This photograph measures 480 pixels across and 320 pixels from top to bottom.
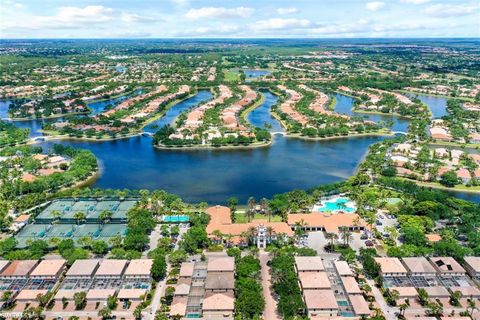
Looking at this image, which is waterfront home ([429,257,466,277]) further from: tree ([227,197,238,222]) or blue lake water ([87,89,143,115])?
blue lake water ([87,89,143,115])

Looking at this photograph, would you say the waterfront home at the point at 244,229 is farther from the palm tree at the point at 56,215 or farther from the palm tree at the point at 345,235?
the palm tree at the point at 56,215

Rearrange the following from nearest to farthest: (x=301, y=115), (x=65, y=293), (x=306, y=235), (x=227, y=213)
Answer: (x=65, y=293) → (x=306, y=235) → (x=227, y=213) → (x=301, y=115)

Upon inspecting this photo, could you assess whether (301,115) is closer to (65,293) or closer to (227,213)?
(227,213)

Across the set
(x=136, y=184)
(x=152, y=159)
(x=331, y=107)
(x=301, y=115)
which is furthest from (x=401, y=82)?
(x=136, y=184)

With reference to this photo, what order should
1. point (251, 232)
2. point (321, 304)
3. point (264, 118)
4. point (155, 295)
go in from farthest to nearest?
point (264, 118) → point (251, 232) → point (155, 295) → point (321, 304)

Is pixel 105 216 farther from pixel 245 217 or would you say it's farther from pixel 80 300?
pixel 245 217

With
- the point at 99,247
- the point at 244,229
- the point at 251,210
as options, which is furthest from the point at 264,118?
the point at 99,247

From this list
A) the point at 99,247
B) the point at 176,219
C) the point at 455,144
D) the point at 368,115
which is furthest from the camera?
the point at 368,115
